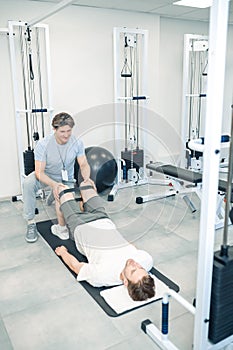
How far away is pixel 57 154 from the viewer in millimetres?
2971

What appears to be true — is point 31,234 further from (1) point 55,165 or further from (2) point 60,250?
(1) point 55,165

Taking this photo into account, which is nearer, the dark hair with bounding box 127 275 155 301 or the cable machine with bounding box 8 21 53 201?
the dark hair with bounding box 127 275 155 301

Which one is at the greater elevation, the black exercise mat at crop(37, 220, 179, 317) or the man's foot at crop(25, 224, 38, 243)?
the man's foot at crop(25, 224, 38, 243)

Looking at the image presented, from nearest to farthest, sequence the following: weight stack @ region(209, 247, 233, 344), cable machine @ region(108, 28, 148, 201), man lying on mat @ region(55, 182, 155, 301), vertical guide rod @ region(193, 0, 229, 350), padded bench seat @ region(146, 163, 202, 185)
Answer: vertical guide rod @ region(193, 0, 229, 350) < weight stack @ region(209, 247, 233, 344) < man lying on mat @ region(55, 182, 155, 301) < padded bench seat @ region(146, 163, 202, 185) < cable machine @ region(108, 28, 148, 201)

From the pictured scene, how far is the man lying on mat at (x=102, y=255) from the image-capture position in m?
1.82

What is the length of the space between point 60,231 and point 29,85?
1819mm

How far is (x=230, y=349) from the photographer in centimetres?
154

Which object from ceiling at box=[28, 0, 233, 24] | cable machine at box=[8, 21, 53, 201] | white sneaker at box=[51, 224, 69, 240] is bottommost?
white sneaker at box=[51, 224, 69, 240]

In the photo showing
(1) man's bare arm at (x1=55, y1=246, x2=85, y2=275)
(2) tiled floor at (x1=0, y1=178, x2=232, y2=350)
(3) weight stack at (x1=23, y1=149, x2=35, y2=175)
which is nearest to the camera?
(2) tiled floor at (x1=0, y1=178, x2=232, y2=350)

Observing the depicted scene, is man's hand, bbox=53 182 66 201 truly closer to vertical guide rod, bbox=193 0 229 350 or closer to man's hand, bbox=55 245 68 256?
man's hand, bbox=55 245 68 256

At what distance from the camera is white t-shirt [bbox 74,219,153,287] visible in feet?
6.65

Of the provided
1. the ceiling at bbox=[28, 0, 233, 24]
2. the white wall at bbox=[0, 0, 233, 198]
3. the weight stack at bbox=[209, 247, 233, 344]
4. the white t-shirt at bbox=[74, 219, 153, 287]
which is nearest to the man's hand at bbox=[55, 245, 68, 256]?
the white t-shirt at bbox=[74, 219, 153, 287]

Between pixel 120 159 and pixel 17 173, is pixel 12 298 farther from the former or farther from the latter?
pixel 120 159

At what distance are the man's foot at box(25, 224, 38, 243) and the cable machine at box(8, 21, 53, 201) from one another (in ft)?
2.82
